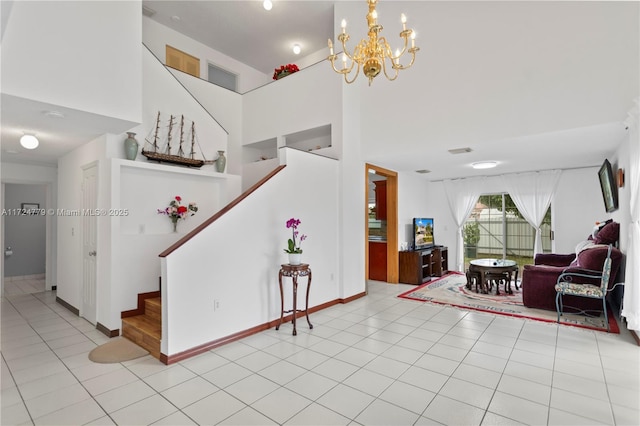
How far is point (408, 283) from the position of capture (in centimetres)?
678

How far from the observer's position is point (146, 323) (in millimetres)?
3818

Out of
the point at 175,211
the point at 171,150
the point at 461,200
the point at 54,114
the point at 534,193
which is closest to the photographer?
the point at 54,114

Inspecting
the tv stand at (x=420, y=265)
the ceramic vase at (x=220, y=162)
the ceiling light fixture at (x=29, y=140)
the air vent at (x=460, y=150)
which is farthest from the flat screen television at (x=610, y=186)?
the ceiling light fixture at (x=29, y=140)

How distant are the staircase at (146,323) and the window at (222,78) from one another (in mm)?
5415

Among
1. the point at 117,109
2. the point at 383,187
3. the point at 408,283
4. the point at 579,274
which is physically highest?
the point at 117,109

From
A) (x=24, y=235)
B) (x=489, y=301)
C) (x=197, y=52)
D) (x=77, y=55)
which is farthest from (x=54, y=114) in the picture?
(x=489, y=301)

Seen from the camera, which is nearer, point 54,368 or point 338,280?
point 54,368

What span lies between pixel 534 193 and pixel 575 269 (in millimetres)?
3184

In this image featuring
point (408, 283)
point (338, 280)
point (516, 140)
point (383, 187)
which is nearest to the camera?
point (516, 140)

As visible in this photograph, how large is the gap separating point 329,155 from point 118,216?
10.6 feet

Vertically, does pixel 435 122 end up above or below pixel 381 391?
above

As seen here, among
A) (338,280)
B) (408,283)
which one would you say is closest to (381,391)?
(338,280)

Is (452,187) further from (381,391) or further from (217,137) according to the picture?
(381,391)

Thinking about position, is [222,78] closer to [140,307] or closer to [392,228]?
[392,228]
